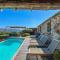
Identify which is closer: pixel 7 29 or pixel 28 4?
pixel 28 4

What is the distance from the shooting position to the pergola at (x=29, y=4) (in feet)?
9.62

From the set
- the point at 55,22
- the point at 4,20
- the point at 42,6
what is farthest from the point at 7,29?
the point at 42,6

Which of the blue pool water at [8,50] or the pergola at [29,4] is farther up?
the pergola at [29,4]

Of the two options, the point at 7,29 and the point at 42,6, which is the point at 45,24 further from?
the point at 42,6

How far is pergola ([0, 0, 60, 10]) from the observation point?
2934mm

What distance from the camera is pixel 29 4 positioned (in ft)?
9.81

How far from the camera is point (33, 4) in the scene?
2992 millimetres

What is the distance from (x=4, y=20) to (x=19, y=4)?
46094 mm

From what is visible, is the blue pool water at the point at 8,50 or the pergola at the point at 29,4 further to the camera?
the blue pool water at the point at 8,50

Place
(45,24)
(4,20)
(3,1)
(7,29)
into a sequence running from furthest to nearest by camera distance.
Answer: (4,20)
(7,29)
(45,24)
(3,1)

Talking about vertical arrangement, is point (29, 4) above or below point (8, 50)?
above

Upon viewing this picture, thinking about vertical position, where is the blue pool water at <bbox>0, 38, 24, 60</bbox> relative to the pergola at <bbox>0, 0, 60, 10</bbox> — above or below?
below

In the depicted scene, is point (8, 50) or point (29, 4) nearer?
point (29, 4)

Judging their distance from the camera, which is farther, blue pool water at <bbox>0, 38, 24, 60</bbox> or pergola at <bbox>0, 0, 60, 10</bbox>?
blue pool water at <bbox>0, 38, 24, 60</bbox>
